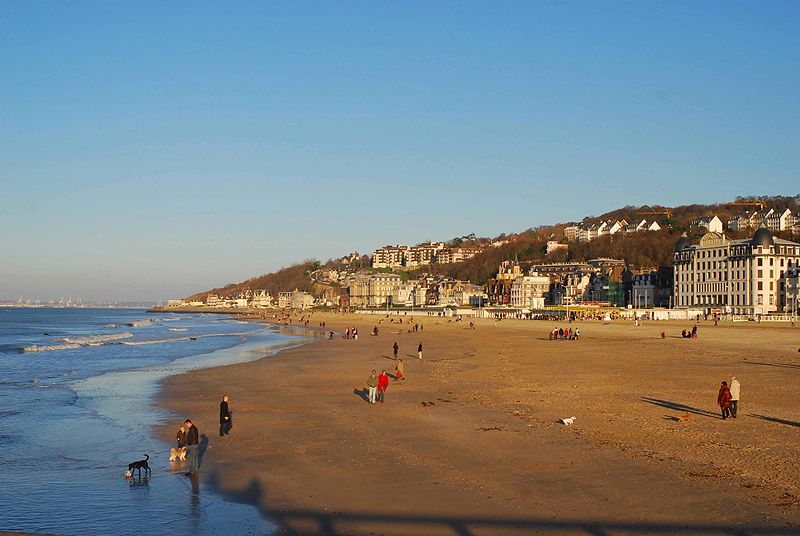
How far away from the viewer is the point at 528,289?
153m

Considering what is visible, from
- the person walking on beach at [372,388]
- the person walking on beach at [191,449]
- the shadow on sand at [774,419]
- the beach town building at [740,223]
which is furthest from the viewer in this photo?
the beach town building at [740,223]

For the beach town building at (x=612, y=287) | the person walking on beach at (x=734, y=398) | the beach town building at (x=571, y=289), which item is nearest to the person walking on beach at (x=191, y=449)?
the person walking on beach at (x=734, y=398)

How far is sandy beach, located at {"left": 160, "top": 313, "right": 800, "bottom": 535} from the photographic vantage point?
438 inches

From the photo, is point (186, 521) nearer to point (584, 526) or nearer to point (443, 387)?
point (584, 526)

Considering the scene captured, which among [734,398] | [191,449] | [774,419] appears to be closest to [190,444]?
[191,449]

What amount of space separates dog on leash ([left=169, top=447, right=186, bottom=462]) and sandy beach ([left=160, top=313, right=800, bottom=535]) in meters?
0.53

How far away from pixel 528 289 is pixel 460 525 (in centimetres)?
14435

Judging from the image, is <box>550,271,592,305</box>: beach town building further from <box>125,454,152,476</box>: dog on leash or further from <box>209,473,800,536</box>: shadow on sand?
<box>209,473,800,536</box>: shadow on sand

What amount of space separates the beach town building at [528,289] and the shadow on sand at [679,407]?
421ft

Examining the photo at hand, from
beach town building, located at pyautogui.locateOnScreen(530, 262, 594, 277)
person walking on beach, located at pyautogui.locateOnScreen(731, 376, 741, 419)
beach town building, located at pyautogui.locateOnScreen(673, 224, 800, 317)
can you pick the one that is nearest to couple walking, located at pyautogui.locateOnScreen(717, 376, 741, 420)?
person walking on beach, located at pyautogui.locateOnScreen(731, 376, 741, 419)

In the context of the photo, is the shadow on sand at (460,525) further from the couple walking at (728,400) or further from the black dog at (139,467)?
the couple walking at (728,400)

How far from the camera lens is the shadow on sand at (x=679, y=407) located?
62.9ft

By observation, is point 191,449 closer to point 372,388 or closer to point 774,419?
point 372,388

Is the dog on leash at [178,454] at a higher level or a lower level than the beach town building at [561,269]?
lower
